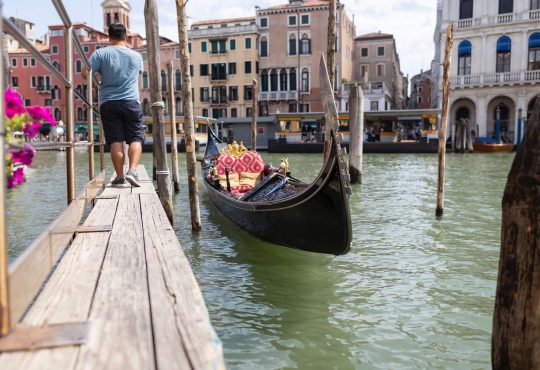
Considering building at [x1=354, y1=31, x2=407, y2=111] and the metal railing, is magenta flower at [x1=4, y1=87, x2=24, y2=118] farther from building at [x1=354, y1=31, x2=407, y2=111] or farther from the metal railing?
building at [x1=354, y1=31, x2=407, y2=111]

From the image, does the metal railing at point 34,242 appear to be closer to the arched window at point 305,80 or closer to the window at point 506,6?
the window at point 506,6

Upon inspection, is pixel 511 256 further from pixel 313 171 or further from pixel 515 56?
pixel 515 56

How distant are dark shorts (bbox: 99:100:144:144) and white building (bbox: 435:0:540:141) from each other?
23295 mm

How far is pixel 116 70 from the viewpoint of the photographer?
3.71m

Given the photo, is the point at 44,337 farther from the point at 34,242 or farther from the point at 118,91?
the point at 118,91

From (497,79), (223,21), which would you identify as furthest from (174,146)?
(223,21)

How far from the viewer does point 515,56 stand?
79.3 feet

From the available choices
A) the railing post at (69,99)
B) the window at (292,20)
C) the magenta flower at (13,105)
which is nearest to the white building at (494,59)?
the window at (292,20)

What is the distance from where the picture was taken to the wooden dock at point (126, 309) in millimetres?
1082

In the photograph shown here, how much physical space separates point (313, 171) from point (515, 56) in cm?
1445

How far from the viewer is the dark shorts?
12.4 ft

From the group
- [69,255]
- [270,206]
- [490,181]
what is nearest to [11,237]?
[270,206]

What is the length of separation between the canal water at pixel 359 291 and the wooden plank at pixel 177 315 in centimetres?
102

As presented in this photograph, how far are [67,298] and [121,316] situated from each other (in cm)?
22
